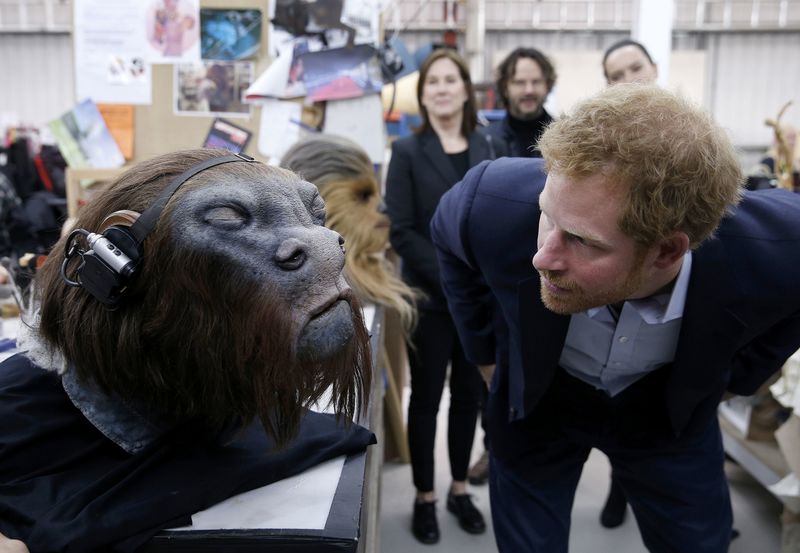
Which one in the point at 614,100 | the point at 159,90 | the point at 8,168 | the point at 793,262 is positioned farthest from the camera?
the point at 8,168

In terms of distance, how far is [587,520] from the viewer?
234 centimetres

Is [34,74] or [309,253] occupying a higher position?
[34,74]

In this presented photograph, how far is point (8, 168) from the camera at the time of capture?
4.86 m

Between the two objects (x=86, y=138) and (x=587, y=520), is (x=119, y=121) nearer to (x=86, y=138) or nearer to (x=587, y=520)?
(x=86, y=138)

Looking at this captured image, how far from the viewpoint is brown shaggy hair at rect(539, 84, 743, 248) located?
94 cm

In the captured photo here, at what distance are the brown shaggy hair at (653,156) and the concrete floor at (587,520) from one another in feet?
4.98

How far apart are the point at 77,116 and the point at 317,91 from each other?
795mm

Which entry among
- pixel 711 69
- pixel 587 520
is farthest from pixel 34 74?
pixel 587 520

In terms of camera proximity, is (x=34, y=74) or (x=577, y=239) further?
(x=34, y=74)

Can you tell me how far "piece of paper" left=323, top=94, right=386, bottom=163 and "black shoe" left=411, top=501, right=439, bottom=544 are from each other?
1213mm

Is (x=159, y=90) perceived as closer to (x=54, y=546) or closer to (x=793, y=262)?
(x=54, y=546)

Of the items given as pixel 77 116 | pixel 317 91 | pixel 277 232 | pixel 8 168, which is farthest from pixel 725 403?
pixel 8 168

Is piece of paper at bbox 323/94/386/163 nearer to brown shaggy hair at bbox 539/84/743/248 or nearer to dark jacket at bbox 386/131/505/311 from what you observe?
dark jacket at bbox 386/131/505/311

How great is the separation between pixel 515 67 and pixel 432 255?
2.58ft
